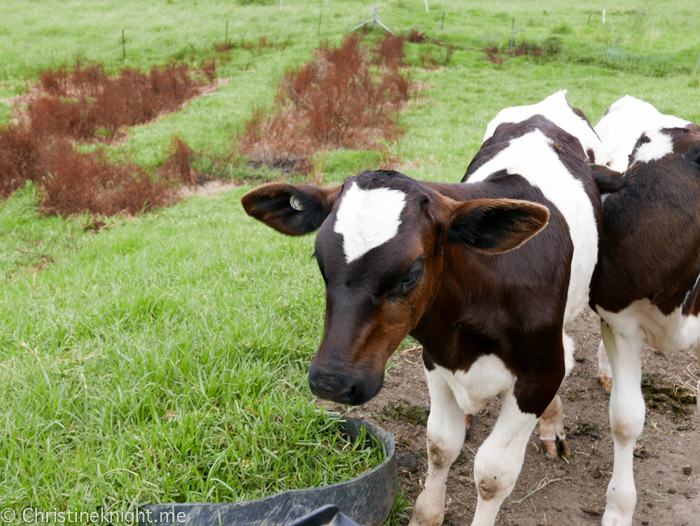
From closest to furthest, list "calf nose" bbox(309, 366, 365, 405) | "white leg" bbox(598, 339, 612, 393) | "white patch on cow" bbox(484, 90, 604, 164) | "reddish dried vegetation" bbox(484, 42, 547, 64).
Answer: "calf nose" bbox(309, 366, 365, 405), "white patch on cow" bbox(484, 90, 604, 164), "white leg" bbox(598, 339, 612, 393), "reddish dried vegetation" bbox(484, 42, 547, 64)

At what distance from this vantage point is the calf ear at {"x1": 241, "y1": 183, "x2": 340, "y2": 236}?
264 cm

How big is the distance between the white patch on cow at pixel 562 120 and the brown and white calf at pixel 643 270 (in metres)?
0.56

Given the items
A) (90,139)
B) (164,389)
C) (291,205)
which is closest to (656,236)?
(291,205)

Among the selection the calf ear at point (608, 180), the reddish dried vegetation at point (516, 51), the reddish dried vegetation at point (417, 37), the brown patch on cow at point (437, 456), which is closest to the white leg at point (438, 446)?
the brown patch on cow at point (437, 456)

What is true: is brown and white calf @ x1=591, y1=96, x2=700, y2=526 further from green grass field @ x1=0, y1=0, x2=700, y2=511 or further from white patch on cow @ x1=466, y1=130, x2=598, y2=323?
green grass field @ x1=0, y1=0, x2=700, y2=511

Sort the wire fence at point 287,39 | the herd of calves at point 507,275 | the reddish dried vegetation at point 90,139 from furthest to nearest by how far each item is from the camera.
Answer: the wire fence at point 287,39 → the reddish dried vegetation at point 90,139 → the herd of calves at point 507,275

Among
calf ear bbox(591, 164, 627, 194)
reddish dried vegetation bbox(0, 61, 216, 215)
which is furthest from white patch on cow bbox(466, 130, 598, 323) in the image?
reddish dried vegetation bbox(0, 61, 216, 215)

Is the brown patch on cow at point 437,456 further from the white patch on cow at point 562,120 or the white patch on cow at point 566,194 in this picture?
the white patch on cow at point 562,120

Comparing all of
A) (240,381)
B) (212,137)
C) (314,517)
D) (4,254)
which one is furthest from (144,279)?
(212,137)

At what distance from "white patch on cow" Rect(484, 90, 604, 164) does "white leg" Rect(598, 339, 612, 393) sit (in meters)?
1.35

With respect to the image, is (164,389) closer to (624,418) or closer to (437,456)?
(437,456)

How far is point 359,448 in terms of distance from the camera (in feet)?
10.5

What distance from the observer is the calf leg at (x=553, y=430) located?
11.8 ft

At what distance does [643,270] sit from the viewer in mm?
3047
